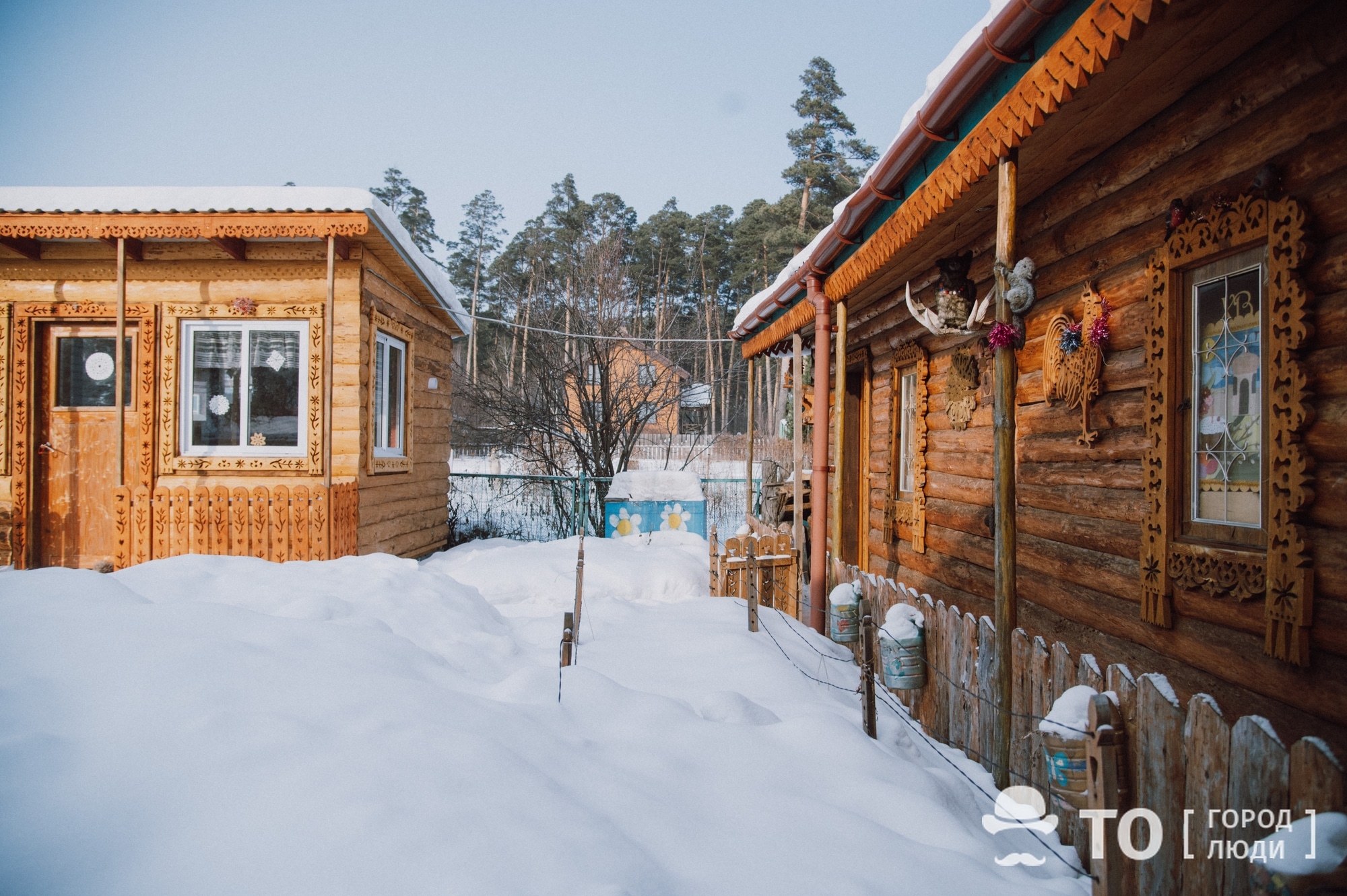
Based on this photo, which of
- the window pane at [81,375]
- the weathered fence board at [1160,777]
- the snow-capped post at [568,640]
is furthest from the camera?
the window pane at [81,375]

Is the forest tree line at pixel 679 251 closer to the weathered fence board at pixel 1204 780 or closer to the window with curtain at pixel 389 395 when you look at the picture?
the window with curtain at pixel 389 395

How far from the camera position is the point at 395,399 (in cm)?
982

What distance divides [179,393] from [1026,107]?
355 inches

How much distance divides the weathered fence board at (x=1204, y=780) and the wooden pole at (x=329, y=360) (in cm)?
774

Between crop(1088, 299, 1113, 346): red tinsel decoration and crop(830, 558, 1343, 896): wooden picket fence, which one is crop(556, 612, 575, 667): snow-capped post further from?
crop(1088, 299, 1113, 346): red tinsel decoration

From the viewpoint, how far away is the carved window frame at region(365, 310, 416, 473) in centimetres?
853

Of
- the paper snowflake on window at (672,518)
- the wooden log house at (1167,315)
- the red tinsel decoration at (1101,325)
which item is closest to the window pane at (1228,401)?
the wooden log house at (1167,315)

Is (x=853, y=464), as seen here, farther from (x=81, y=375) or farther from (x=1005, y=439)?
(x=81, y=375)

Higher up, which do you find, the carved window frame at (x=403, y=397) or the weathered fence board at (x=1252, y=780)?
the carved window frame at (x=403, y=397)

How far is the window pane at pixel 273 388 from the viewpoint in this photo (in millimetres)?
8164

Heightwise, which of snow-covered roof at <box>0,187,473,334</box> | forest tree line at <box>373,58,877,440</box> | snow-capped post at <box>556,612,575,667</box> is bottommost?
snow-capped post at <box>556,612,575,667</box>

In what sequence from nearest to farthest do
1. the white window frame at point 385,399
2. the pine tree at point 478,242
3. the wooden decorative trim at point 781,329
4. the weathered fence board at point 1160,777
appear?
the weathered fence board at point 1160,777 → the wooden decorative trim at point 781,329 → the white window frame at point 385,399 → the pine tree at point 478,242

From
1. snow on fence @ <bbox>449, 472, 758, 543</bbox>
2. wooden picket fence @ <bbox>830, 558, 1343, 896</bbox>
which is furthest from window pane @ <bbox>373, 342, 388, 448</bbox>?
wooden picket fence @ <bbox>830, 558, 1343, 896</bbox>

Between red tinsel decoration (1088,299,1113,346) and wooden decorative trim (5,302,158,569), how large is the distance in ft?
30.9
